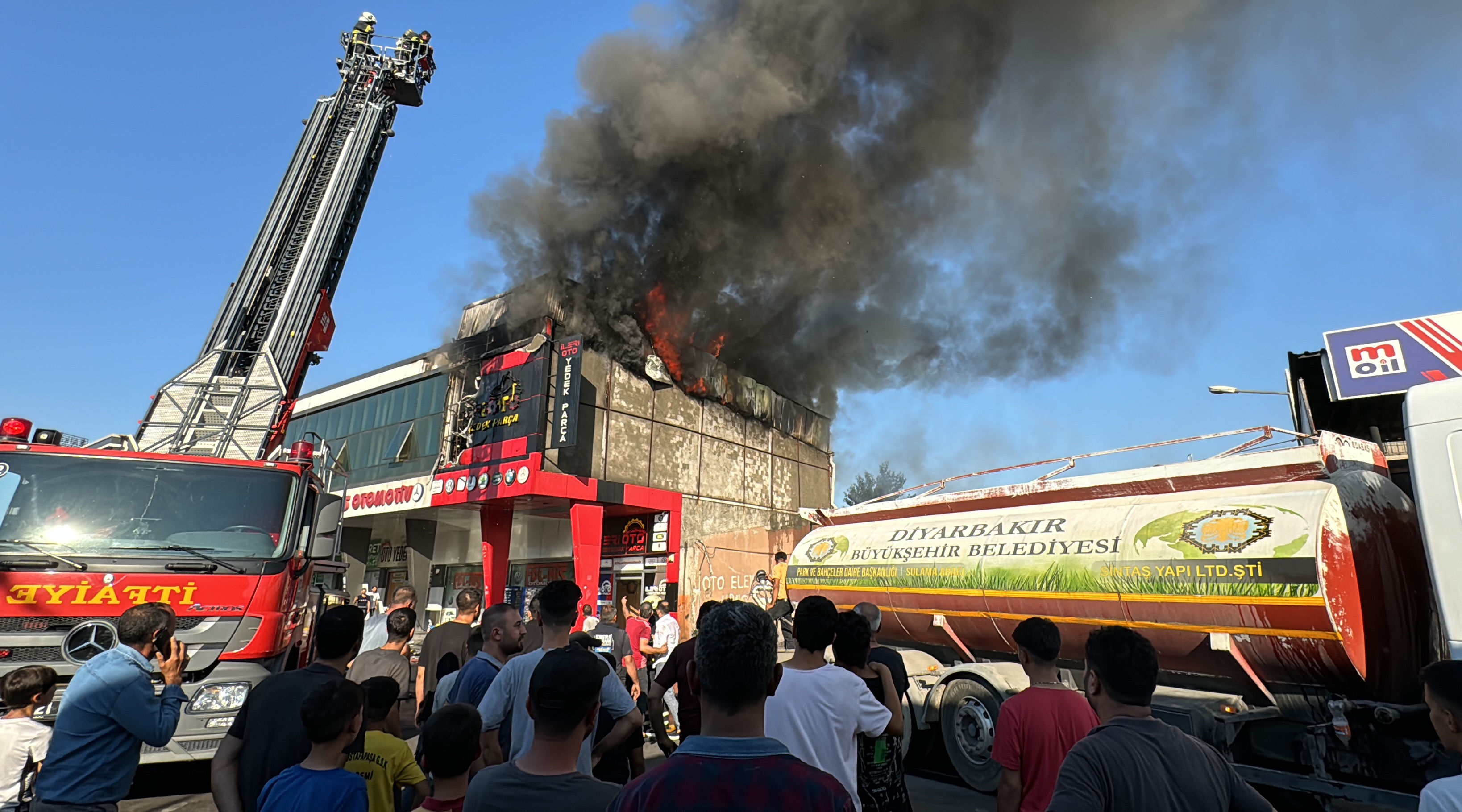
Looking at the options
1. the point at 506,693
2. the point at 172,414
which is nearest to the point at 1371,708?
the point at 506,693

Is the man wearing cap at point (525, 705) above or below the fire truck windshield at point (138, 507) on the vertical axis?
below

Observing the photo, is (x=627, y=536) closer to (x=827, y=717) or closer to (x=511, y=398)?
(x=511, y=398)

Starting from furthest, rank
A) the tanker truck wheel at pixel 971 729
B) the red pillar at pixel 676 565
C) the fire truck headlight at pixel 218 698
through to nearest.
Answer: the red pillar at pixel 676 565 < the tanker truck wheel at pixel 971 729 < the fire truck headlight at pixel 218 698

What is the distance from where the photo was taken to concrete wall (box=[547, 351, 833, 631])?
2152 centimetres

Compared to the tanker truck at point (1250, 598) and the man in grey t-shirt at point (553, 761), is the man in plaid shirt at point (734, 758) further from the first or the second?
the tanker truck at point (1250, 598)

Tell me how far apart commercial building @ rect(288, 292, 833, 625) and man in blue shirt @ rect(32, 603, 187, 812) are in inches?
607

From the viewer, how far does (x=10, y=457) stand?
6.19 meters

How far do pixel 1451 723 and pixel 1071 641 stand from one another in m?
5.16

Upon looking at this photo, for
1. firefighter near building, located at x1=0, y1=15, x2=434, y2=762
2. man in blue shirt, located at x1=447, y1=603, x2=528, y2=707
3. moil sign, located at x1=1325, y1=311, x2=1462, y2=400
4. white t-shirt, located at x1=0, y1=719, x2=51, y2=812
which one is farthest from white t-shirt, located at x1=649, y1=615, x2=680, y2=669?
moil sign, located at x1=1325, y1=311, x2=1462, y2=400

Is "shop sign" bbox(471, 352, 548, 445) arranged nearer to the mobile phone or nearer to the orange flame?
the orange flame

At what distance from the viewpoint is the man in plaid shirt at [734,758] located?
5.10ft

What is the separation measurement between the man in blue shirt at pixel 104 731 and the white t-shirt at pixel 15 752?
255mm

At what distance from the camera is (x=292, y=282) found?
10.8 meters

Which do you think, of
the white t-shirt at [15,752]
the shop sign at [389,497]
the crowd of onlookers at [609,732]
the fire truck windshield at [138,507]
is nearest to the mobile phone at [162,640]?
the crowd of onlookers at [609,732]
